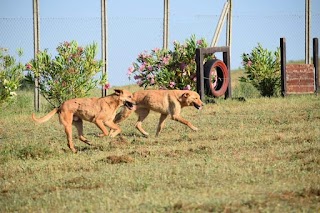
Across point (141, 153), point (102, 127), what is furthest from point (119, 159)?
point (102, 127)

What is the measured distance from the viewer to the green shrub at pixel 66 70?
19.3 meters

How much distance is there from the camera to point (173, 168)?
421 inches

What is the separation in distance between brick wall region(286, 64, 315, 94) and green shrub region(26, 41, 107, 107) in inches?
234

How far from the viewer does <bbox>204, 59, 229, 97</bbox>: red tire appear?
20875 mm

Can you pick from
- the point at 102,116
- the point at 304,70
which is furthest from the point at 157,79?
the point at 102,116

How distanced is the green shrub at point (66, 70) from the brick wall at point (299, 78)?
5.95 m

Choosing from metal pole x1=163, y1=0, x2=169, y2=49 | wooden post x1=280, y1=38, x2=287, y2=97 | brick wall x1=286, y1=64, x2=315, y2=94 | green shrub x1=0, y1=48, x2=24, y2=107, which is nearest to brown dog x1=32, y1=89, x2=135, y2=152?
green shrub x1=0, y1=48, x2=24, y2=107

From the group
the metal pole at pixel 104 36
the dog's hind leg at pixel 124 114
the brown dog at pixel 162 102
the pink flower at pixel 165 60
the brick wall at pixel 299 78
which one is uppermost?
the metal pole at pixel 104 36

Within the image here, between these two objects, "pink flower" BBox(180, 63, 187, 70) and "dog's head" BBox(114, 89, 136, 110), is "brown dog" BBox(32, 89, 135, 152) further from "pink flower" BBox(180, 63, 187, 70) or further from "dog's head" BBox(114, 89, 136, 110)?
"pink flower" BBox(180, 63, 187, 70)

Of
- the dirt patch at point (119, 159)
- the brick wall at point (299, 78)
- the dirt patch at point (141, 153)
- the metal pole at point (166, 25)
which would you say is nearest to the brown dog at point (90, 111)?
the dirt patch at point (141, 153)

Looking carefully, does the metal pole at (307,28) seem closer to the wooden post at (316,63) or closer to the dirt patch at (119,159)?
the wooden post at (316,63)

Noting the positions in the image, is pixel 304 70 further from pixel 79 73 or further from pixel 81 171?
pixel 81 171

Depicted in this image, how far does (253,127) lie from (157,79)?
6.17 m

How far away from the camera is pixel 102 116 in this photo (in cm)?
1384
